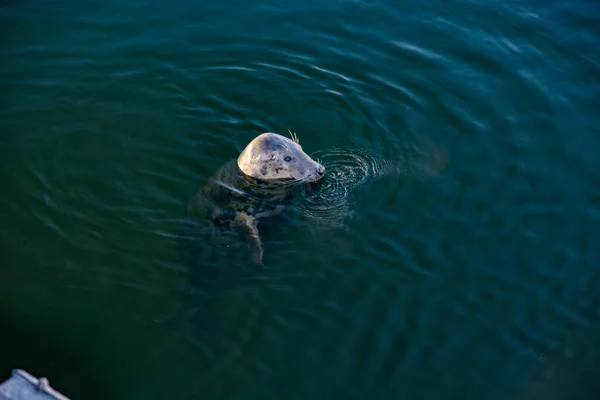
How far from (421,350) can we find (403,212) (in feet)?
5.91

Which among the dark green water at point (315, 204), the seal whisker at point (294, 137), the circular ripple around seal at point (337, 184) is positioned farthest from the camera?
the seal whisker at point (294, 137)

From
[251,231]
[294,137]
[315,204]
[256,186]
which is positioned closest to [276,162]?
[256,186]

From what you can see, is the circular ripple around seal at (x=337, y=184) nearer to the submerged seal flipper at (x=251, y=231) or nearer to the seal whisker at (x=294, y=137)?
the seal whisker at (x=294, y=137)

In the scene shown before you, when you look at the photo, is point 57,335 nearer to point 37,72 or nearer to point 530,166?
point 37,72

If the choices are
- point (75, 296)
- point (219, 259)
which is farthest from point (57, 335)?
point (219, 259)

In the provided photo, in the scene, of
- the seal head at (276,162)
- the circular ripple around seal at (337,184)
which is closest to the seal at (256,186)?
the seal head at (276,162)

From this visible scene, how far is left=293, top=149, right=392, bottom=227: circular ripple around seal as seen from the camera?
23.6 ft

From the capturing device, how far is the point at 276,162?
7137mm

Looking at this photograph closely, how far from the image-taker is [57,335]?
5.93 metres

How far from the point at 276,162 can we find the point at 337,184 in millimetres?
851

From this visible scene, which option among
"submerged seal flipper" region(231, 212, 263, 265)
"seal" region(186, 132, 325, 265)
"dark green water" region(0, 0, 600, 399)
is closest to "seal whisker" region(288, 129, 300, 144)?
"dark green water" region(0, 0, 600, 399)

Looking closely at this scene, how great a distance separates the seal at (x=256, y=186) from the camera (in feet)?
23.2

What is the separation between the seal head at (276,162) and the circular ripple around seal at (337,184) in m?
0.23

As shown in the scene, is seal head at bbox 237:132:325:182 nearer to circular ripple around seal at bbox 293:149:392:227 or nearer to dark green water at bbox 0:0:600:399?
circular ripple around seal at bbox 293:149:392:227
